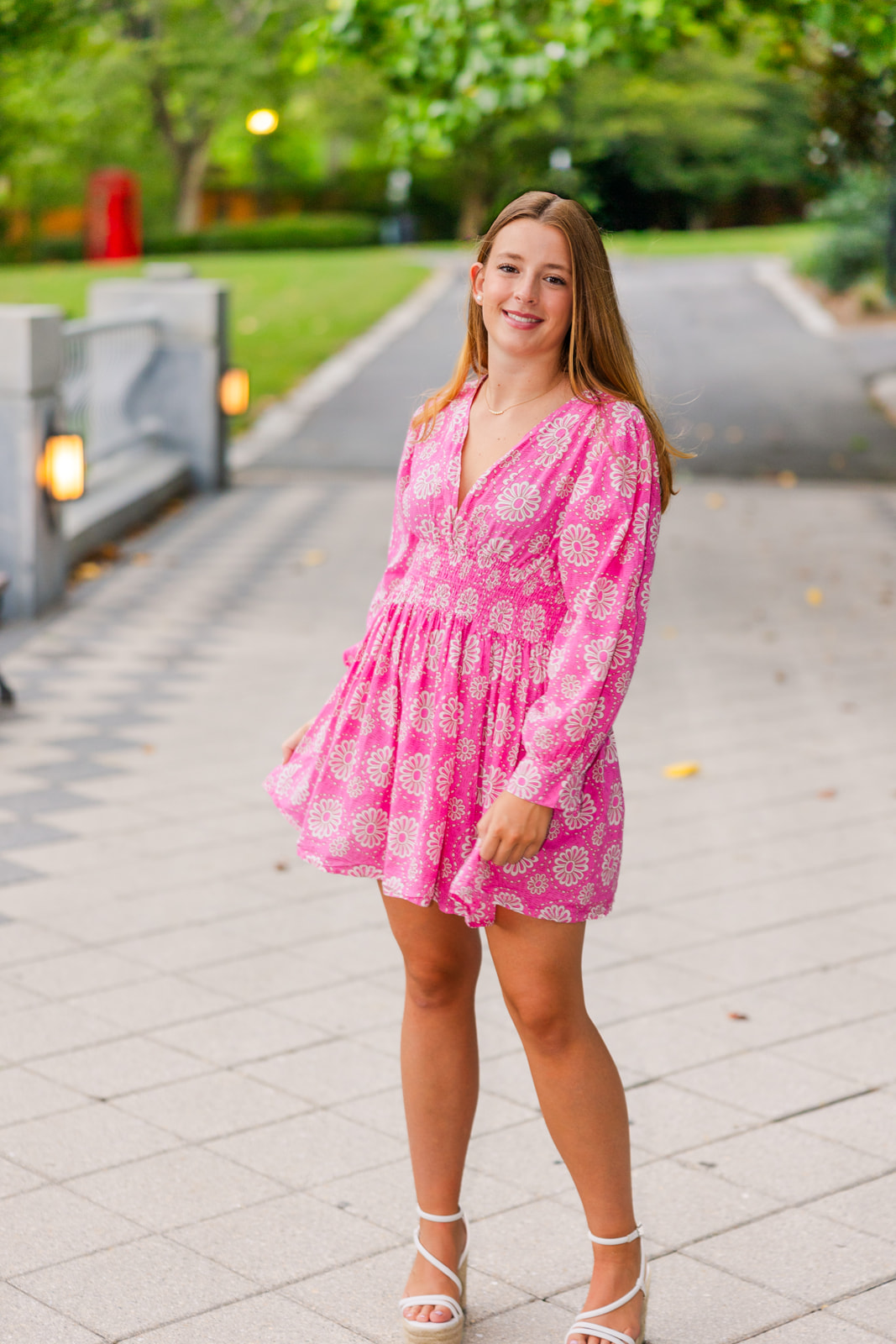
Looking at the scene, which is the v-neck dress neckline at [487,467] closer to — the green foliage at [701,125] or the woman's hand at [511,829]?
the woman's hand at [511,829]

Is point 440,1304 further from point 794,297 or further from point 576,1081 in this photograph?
point 794,297

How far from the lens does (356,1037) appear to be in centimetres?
393

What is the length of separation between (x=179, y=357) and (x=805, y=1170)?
36.8ft

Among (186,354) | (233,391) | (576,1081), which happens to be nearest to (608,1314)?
(576,1081)

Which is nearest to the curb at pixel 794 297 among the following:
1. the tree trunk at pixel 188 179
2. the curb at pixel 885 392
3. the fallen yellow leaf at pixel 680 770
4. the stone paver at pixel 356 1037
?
the curb at pixel 885 392

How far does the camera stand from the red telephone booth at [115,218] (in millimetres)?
42656

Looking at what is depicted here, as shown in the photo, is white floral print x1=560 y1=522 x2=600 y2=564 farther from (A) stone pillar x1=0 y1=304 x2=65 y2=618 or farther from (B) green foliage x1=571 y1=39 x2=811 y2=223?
(B) green foliage x1=571 y1=39 x2=811 y2=223

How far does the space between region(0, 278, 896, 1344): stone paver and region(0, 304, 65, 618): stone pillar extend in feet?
3.79

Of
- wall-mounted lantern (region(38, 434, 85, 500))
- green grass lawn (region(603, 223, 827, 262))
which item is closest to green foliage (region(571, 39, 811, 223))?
green grass lawn (region(603, 223, 827, 262))

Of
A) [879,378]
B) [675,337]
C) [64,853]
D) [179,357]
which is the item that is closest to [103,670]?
[64,853]

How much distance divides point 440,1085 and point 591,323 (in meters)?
1.31

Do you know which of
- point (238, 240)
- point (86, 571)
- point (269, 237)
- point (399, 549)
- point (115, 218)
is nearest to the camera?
point (399, 549)

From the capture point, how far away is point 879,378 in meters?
19.9

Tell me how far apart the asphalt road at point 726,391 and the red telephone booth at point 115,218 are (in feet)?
57.3
